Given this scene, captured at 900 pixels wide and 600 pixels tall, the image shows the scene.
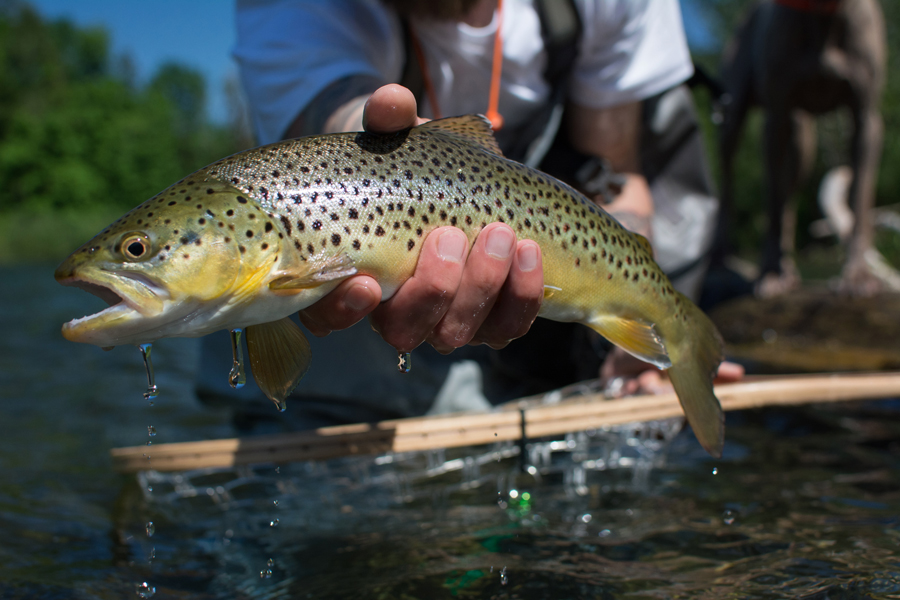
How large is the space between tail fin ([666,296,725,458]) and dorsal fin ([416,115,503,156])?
80cm

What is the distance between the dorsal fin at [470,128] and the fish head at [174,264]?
1.98ft

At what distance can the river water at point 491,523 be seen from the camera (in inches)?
86.4

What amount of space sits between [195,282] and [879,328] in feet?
19.2

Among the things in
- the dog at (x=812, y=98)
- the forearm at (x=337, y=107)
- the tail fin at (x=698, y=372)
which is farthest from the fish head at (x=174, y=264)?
the dog at (x=812, y=98)

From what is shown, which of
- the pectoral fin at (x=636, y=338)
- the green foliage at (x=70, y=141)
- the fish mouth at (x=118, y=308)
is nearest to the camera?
the fish mouth at (x=118, y=308)

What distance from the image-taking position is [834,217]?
937 cm

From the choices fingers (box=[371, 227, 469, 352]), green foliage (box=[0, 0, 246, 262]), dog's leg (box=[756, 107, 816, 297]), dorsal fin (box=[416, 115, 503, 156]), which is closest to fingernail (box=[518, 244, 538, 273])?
fingers (box=[371, 227, 469, 352])

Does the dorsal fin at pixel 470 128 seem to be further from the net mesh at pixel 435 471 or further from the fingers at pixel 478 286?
the net mesh at pixel 435 471

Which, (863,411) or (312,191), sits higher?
(312,191)

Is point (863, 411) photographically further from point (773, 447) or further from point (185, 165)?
point (185, 165)

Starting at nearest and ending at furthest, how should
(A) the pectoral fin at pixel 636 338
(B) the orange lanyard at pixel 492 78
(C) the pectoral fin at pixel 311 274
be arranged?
(C) the pectoral fin at pixel 311 274 < (A) the pectoral fin at pixel 636 338 < (B) the orange lanyard at pixel 492 78

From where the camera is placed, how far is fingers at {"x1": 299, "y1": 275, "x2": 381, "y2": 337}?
180 centimetres

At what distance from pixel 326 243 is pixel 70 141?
50.1m

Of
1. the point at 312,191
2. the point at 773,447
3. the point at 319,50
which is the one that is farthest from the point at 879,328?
the point at 312,191
